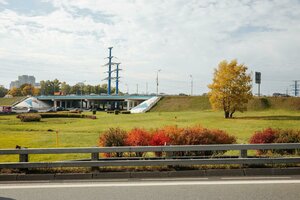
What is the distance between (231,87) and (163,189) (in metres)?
49.2

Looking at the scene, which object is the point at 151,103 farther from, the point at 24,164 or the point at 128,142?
the point at 24,164

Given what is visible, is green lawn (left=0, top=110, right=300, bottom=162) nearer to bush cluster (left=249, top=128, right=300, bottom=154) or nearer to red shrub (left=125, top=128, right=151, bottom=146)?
red shrub (left=125, top=128, right=151, bottom=146)

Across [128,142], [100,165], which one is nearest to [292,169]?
[100,165]

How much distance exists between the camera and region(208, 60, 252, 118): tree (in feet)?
183

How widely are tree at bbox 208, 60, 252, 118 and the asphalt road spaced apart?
155 feet

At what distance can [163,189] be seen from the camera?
8492 mm

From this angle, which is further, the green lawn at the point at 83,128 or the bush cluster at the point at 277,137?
the green lawn at the point at 83,128

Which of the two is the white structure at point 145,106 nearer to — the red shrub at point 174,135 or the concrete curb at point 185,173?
the red shrub at point 174,135

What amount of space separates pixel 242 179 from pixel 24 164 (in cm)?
634

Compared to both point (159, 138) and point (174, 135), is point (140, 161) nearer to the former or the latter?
Result: point (159, 138)

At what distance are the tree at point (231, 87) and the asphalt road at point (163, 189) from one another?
4717cm

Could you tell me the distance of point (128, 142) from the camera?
1575 centimetres

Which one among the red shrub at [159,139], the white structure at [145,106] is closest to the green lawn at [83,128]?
the red shrub at [159,139]

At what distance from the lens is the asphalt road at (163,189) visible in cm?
785
